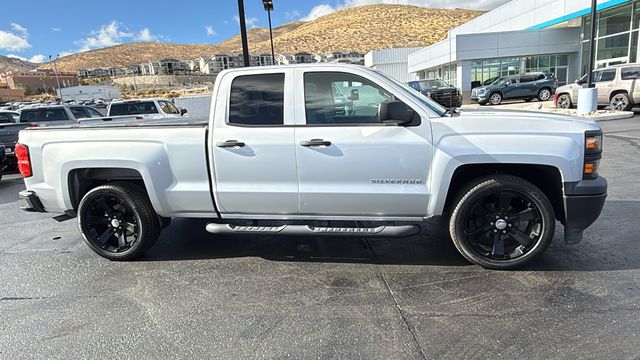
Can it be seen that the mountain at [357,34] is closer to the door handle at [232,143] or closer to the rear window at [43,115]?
the rear window at [43,115]

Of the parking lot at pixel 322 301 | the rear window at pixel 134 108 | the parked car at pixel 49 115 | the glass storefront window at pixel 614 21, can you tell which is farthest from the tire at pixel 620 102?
the parked car at pixel 49 115

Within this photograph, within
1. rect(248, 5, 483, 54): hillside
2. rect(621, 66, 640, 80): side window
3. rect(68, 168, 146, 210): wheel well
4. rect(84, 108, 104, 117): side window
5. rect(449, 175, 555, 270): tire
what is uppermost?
rect(248, 5, 483, 54): hillside

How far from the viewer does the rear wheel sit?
17.6 meters

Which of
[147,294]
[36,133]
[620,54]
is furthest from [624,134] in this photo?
[620,54]

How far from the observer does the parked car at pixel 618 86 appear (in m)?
14.9

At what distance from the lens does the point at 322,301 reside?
11.0 ft

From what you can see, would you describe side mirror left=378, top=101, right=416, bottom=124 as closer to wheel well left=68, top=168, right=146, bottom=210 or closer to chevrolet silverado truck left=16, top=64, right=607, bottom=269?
chevrolet silverado truck left=16, top=64, right=607, bottom=269

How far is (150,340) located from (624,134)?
13263 millimetres

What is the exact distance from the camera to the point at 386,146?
3570mm

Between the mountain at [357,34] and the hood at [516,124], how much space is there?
9132 centimetres

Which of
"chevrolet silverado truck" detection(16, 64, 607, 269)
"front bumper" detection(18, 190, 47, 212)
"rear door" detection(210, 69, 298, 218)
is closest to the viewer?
"chevrolet silverado truck" detection(16, 64, 607, 269)

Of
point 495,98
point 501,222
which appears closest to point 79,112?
point 501,222

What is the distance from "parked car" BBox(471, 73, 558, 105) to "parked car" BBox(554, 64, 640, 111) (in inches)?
253

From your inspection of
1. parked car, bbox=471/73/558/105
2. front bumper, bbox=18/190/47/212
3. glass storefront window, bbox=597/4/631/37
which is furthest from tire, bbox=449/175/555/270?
glass storefront window, bbox=597/4/631/37
